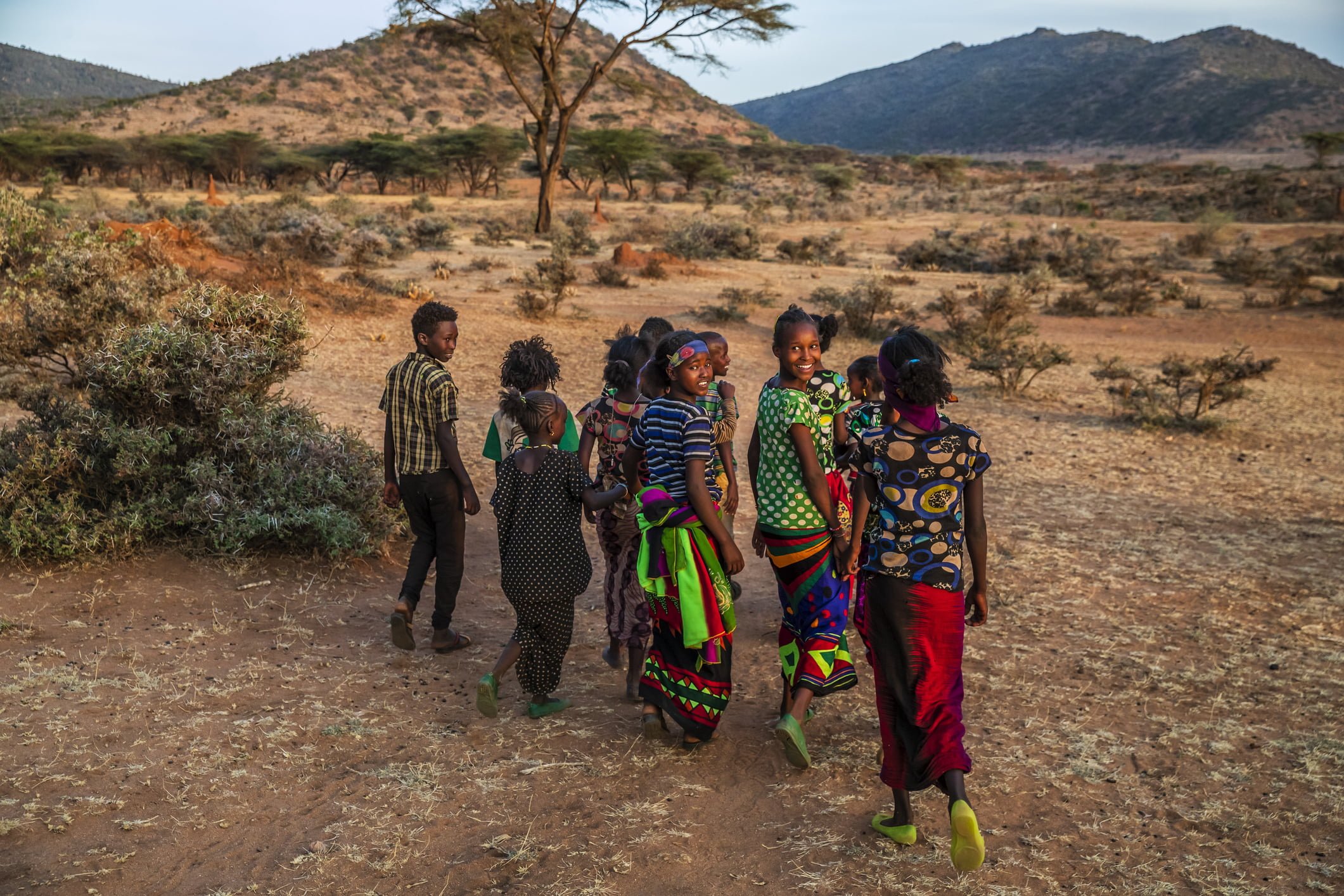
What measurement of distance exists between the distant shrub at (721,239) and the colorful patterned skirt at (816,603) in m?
16.7

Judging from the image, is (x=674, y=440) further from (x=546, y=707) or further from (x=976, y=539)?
(x=546, y=707)

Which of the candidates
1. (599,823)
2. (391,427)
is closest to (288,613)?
(391,427)

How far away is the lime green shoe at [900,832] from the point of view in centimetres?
294

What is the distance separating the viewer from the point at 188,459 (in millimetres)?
5270

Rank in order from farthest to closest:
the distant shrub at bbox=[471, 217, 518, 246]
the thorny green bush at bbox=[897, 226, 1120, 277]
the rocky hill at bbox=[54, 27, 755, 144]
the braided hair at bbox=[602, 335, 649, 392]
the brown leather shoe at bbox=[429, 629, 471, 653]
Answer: the rocky hill at bbox=[54, 27, 755, 144] < the distant shrub at bbox=[471, 217, 518, 246] < the thorny green bush at bbox=[897, 226, 1120, 277] < the brown leather shoe at bbox=[429, 629, 471, 653] < the braided hair at bbox=[602, 335, 649, 392]

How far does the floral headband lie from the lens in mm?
3172

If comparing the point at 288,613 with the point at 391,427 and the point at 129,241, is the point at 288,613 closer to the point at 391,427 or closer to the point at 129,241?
the point at 391,427

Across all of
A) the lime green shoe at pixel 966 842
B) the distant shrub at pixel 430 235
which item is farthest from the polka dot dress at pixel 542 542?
the distant shrub at pixel 430 235

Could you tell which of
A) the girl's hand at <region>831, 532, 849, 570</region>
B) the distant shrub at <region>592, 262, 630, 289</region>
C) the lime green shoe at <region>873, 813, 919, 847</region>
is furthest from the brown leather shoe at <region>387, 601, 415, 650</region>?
the distant shrub at <region>592, 262, 630, 289</region>

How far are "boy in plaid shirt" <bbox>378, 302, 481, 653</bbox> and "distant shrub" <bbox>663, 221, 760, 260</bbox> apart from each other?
16004 mm

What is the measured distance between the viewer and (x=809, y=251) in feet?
67.3

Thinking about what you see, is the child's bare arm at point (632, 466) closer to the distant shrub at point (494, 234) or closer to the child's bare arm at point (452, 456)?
the child's bare arm at point (452, 456)

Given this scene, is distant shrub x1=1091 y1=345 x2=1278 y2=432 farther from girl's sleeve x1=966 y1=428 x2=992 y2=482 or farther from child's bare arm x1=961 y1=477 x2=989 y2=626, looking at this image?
girl's sleeve x1=966 y1=428 x2=992 y2=482

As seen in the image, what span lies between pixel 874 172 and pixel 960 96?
245 ft
